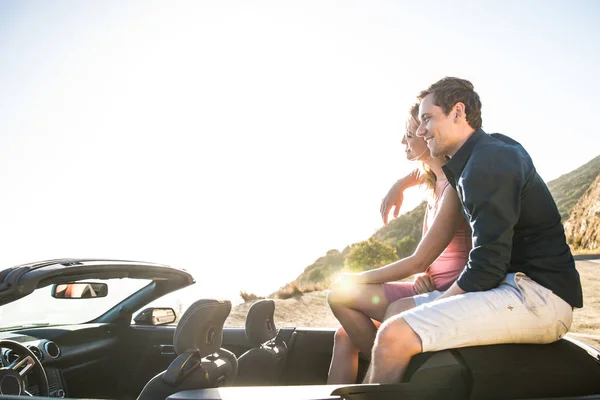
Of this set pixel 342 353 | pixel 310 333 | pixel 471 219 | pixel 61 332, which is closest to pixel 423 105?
pixel 471 219

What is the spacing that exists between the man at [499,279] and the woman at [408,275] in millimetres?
545

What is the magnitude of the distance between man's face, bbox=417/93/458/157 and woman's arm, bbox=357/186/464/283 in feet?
1.03

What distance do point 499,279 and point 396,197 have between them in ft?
5.19

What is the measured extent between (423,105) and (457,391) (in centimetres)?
144

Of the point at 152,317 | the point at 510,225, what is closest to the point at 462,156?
the point at 510,225

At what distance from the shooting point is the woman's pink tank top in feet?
9.47

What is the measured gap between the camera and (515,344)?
210cm

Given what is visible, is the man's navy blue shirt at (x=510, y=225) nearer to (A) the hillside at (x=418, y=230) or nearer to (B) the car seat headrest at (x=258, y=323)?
(B) the car seat headrest at (x=258, y=323)

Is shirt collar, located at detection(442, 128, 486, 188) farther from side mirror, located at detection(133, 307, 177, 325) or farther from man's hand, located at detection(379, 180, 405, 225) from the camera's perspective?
side mirror, located at detection(133, 307, 177, 325)

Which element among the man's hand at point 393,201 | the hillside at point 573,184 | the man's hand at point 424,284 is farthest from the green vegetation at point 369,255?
the hillside at point 573,184

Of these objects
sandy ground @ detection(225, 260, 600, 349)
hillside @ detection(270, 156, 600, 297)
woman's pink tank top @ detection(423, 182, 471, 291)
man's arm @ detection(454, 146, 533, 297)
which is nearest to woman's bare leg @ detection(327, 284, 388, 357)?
woman's pink tank top @ detection(423, 182, 471, 291)

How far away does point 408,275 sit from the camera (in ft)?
9.75

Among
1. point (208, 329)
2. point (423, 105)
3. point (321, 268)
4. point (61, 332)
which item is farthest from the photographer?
point (321, 268)

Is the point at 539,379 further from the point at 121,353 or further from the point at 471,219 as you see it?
the point at 121,353
